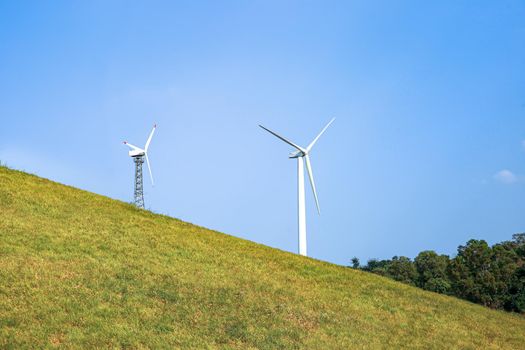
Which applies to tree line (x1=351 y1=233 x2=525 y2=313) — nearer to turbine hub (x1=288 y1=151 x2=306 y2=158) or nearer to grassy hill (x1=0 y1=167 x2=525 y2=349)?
turbine hub (x1=288 y1=151 x2=306 y2=158)

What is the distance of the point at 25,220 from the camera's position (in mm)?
31625

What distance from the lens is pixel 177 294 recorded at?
25281mm

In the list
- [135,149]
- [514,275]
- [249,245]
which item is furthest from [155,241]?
[514,275]

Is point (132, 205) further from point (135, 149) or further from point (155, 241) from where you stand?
point (135, 149)

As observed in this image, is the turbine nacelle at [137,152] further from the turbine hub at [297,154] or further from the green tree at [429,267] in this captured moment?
the green tree at [429,267]

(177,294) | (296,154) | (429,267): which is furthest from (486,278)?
(177,294)

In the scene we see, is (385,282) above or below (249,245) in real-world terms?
below

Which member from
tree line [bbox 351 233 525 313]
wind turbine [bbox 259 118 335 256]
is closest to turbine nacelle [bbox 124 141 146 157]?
wind turbine [bbox 259 118 335 256]

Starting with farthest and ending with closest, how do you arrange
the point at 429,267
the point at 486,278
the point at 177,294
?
the point at 429,267, the point at 486,278, the point at 177,294

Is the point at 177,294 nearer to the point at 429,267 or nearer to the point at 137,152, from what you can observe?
the point at 137,152

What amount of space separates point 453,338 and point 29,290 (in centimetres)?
1785

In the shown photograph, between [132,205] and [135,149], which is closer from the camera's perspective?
[132,205]

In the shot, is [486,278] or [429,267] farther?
[429,267]

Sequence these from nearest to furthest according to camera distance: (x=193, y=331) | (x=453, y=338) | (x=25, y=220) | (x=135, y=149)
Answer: (x=193, y=331), (x=453, y=338), (x=25, y=220), (x=135, y=149)
